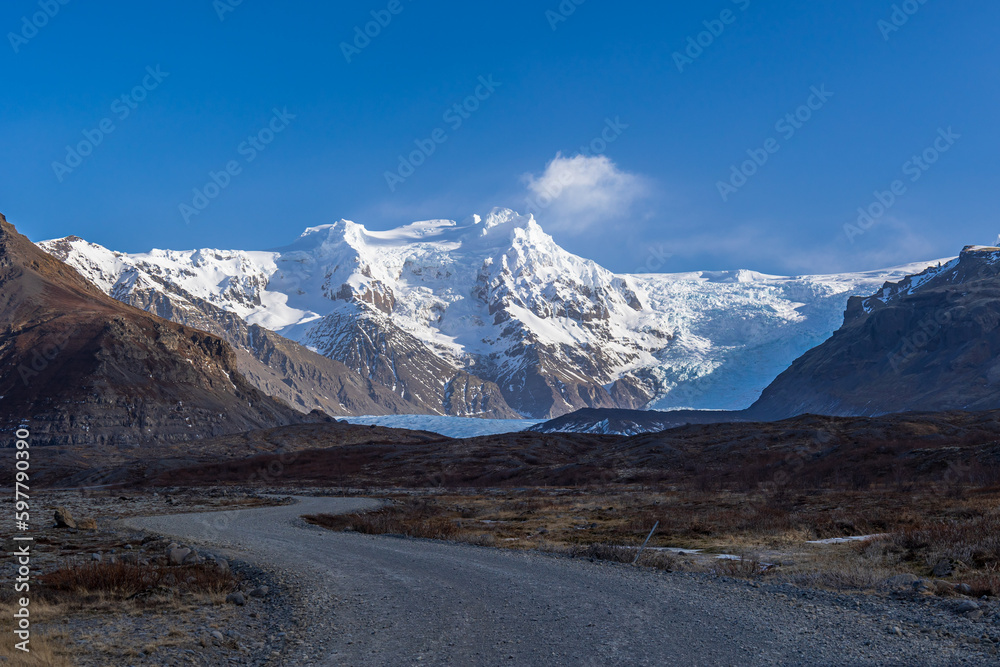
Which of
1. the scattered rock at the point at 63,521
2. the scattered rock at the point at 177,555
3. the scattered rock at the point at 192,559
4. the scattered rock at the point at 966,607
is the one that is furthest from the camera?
the scattered rock at the point at 63,521

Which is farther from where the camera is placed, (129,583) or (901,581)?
(129,583)

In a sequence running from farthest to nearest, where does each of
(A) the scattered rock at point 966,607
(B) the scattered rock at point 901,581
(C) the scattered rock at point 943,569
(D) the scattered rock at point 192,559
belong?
(D) the scattered rock at point 192,559 → (C) the scattered rock at point 943,569 → (B) the scattered rock at point 901,581 → (A) the scattered rock at point 966,607

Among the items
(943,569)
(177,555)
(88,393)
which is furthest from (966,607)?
(88,393)

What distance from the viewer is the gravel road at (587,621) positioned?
10.2 metres

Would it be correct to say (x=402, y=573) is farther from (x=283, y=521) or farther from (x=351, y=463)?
(x=351, y=463)

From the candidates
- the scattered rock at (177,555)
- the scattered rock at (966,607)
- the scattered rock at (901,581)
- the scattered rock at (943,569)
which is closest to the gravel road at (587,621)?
the scattered rock at (966,607)

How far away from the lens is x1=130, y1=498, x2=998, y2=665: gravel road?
1025 cm

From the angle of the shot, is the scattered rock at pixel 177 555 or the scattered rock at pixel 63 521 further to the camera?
the scattered rock at pixel 63 521

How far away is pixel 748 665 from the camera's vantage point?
9.61m

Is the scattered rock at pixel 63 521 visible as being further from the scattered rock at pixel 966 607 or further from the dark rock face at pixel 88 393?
the dark rock face at pixel 88 393

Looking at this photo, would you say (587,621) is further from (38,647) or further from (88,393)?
(88,393)

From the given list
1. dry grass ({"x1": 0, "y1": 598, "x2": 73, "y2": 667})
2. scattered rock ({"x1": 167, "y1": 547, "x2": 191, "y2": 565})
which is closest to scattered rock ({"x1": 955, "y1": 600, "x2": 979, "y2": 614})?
dry grass ({"x1": 0, "y1": 598, "x2": 73, "y2": 667})

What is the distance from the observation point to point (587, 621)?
12430 mm

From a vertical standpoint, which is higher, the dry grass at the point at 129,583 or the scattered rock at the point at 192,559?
the dry grass at the point at 129,583
